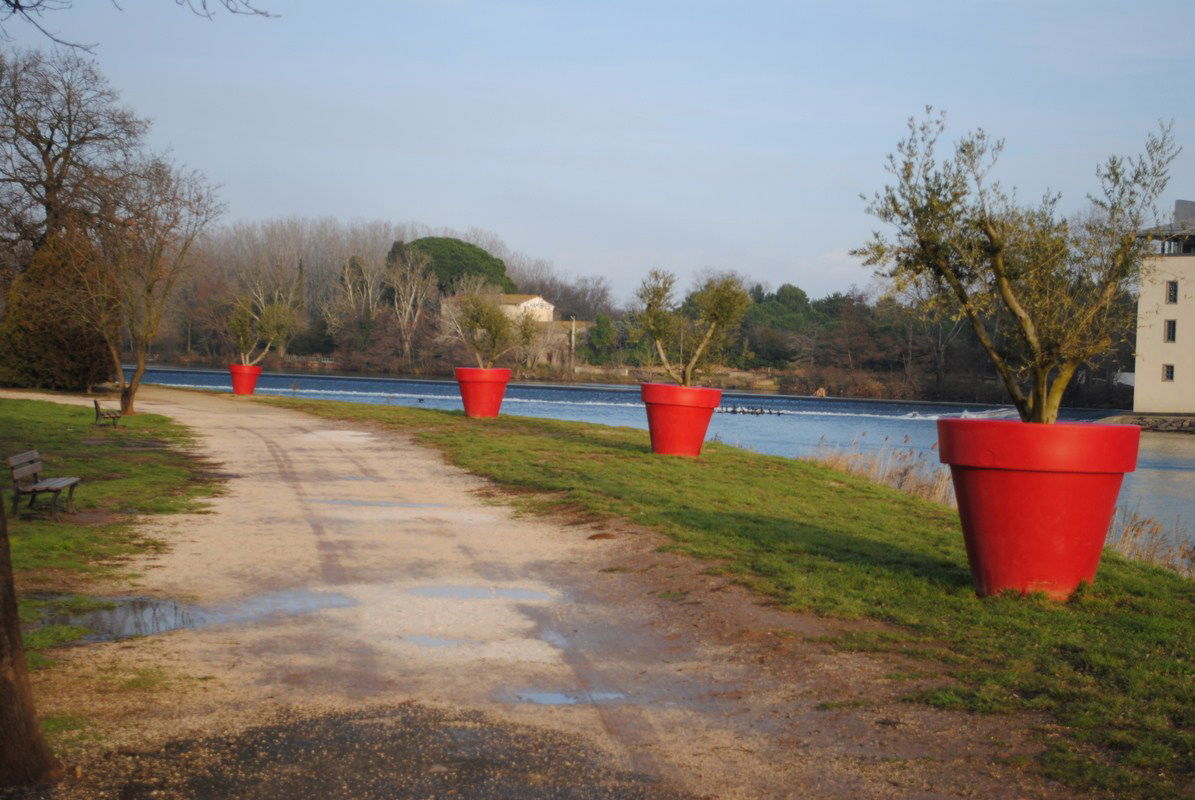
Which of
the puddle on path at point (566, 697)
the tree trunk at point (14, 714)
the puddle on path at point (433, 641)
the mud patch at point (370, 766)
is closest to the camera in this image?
the tree trunk at point (14, 714)

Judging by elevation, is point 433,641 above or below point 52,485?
below

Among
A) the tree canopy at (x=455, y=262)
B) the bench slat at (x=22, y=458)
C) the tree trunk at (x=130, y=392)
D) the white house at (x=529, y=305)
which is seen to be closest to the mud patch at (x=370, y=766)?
the bench slat at (x=22, y=458)

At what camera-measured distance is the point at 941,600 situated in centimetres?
707

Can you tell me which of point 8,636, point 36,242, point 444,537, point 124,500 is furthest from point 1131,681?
point 36,242

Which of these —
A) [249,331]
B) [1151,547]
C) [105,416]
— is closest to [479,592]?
[1151,547]

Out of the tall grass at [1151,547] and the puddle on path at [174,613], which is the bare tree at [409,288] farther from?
the puddle on path at [174,613]

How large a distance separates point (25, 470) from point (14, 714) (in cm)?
643

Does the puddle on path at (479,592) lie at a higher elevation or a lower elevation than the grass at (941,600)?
lower

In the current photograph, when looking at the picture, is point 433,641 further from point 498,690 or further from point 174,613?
point 174,613

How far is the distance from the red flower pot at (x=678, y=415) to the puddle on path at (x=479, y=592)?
857cm

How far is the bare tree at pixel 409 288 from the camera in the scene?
80.6 meters

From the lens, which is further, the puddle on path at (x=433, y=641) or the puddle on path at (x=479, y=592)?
the puddle on path at (x=479, y=592)

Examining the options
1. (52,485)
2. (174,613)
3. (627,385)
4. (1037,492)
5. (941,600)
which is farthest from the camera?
(627,385)

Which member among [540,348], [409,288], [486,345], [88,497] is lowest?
[88,497]
